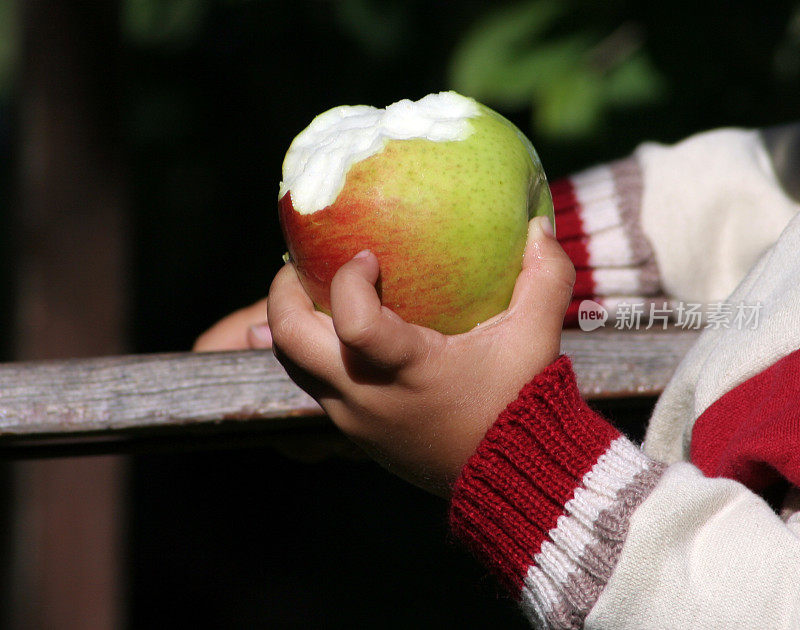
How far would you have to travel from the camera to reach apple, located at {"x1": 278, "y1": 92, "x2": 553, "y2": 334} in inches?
25.5

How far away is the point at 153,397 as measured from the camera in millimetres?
809

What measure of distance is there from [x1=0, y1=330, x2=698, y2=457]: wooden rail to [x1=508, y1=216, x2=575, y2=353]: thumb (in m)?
0.20

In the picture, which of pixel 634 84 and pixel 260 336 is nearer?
pixel 260 336

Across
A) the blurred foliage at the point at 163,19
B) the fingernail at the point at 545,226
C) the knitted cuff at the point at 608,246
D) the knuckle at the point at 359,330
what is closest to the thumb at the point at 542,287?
the fingernail at the point at 545,226

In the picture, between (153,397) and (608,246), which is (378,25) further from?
(153,397)

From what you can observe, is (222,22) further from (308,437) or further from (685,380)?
(685,380)

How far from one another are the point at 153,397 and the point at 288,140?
1.44 meters

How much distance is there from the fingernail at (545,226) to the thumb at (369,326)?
0.13 m

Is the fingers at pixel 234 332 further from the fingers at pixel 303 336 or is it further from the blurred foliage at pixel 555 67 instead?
the blurred foliage at pixel 555 67

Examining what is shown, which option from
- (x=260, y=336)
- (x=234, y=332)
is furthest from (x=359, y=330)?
(x=234, y=332)

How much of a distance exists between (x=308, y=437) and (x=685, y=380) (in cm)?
36

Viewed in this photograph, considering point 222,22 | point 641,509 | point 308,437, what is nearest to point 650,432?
point 641,509

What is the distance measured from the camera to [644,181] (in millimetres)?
1065

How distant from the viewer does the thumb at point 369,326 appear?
576 mm
